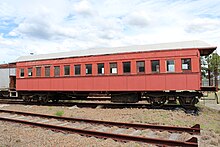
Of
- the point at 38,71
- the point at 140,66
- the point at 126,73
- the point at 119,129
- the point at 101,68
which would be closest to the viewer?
the point at 119,129

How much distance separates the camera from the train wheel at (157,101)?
13216 millimetres

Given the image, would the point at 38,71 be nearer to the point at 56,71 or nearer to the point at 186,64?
the point at 56,71

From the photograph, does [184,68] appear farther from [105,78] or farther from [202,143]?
[202,143]

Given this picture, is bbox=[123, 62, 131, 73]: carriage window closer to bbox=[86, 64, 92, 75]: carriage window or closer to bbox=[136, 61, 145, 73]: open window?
bbox=[136, 61, 145, 73]: open window

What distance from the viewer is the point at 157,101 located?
43.5 feet

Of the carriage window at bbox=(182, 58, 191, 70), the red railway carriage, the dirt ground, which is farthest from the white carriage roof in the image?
the dirt ground

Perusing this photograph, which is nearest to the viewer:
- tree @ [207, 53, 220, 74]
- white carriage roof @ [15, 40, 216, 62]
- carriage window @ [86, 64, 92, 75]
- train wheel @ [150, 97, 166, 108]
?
white carriage roof @ [15, 40, 216, 62]

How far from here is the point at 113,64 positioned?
14.1 m

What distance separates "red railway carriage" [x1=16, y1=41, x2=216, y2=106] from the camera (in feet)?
40.8

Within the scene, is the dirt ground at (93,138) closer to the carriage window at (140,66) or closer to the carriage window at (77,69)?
the carriage window at (140,66)

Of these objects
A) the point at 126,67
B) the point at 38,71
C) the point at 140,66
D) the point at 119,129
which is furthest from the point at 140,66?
the point at 38,71

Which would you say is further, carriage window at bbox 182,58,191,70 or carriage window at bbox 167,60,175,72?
carriage window at bbox 167,60,175,72

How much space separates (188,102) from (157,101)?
1.66 meters

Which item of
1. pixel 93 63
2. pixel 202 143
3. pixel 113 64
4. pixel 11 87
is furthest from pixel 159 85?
pixel 11 87
